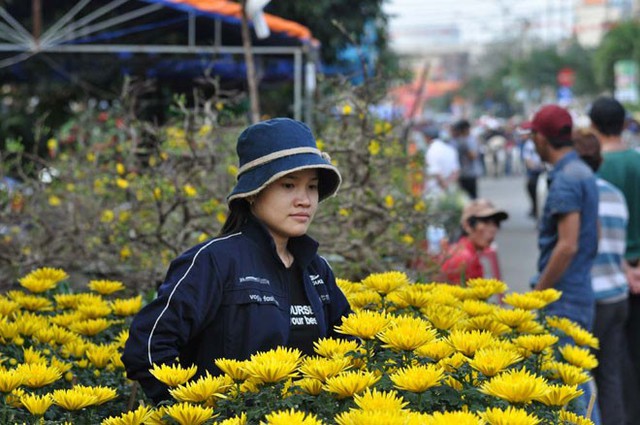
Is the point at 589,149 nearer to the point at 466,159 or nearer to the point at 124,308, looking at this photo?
the point at 124,308

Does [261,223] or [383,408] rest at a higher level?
[261,223]

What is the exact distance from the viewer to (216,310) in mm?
2875

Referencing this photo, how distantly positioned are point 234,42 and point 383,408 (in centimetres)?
998

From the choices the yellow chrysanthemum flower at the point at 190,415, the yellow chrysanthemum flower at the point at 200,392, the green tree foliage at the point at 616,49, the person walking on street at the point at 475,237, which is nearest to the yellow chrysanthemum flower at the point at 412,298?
the yellow chrysanthemum flower at the point at 200,392

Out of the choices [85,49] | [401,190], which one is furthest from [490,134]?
[401,190]

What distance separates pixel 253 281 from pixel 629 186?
3.46m

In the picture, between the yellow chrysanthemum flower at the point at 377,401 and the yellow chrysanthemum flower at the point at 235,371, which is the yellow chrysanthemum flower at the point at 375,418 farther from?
the yellow chrysanthemum flower at the point at 235,371

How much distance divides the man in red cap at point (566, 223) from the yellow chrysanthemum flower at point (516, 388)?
2575 mm

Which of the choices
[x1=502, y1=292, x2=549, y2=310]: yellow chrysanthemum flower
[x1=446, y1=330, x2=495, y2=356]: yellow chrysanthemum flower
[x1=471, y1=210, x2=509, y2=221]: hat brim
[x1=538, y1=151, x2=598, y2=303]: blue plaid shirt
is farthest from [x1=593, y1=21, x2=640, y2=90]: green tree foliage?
[x1=446, y1=330, x2=495, y2=356]: yellow chrysanthemum flower

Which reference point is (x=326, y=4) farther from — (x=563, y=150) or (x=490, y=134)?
(x=490, y=134)

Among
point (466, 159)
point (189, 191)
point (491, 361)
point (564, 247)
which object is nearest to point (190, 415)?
point (491, 361)

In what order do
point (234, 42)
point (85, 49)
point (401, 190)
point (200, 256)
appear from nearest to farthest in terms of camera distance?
point (200, 256)
point (401, 190)
point (85, 49)
point (234, 42)

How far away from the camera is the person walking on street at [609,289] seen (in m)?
5.37

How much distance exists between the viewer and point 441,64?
5551 inches
